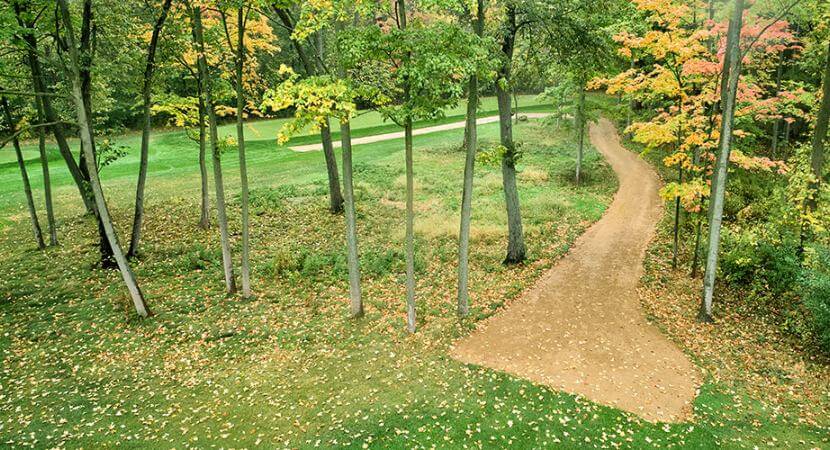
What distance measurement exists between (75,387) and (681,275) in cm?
1663

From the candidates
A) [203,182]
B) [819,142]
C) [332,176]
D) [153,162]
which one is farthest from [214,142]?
[153,162]

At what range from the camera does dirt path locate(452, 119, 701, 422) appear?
983 centimetres

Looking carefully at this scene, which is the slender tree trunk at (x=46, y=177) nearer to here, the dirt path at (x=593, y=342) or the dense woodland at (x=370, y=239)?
the dense woodland at (x=370, y=239)

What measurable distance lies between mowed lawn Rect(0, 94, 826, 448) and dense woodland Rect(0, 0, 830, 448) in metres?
0.07

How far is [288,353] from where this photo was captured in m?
11.1

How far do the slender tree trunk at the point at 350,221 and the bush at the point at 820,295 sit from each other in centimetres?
1024

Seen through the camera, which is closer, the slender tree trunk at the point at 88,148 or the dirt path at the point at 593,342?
the dirt path at the point at 593,342

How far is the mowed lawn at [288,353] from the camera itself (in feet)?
28.2

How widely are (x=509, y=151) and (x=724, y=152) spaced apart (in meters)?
5.22

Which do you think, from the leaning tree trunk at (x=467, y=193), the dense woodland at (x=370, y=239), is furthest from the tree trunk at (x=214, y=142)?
the leaning tree trunk at (x=467, y=193)

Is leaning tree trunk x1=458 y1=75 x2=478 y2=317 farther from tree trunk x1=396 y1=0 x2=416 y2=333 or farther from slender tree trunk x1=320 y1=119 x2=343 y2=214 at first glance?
slender tree trunk x1=320 y1=119 x2=343 y2=214

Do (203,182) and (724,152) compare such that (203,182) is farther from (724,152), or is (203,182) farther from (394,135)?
(394,135)

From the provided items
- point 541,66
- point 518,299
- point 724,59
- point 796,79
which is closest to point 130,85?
point 541,66

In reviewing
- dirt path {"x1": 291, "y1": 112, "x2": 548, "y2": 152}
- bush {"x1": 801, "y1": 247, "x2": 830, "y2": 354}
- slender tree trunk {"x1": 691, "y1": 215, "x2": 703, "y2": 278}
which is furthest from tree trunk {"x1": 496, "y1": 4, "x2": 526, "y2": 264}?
dirt path {"x1": 291, "y1": 112, "x2": 548, "y2": 152}
